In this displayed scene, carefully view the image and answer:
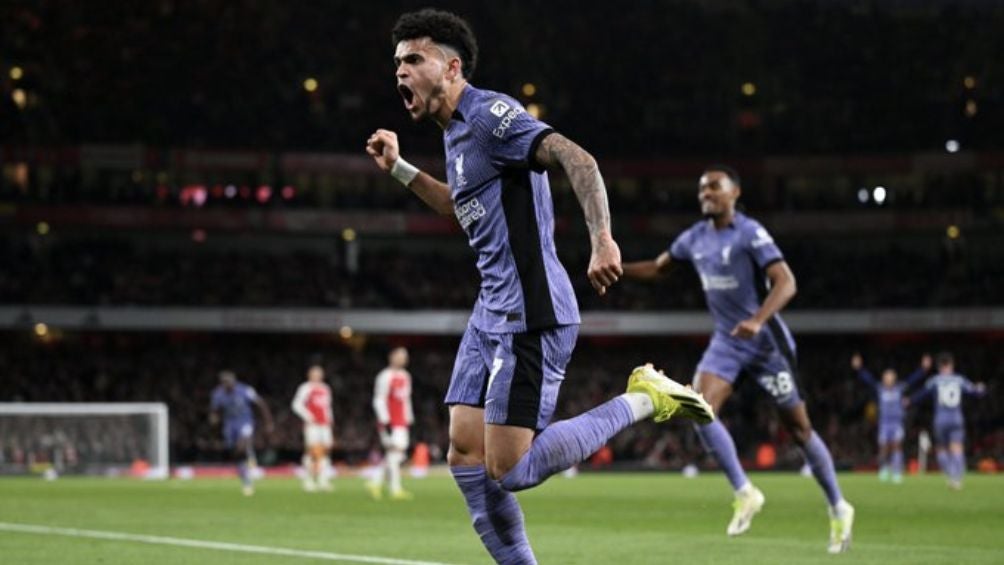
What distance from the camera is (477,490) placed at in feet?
24.4

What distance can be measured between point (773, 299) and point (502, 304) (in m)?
5.45

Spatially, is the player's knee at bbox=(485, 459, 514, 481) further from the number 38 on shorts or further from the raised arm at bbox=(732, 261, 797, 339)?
the number 38 on shorts

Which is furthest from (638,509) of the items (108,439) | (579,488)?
(108,439)

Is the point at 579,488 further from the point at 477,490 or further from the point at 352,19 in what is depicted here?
the point at 352,19

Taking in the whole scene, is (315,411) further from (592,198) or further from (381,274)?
(381,274)

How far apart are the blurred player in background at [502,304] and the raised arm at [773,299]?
4.28 meters

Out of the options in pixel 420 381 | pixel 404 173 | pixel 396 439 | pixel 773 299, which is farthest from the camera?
pixel 420 381

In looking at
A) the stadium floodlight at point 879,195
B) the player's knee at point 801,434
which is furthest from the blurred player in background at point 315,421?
the stadium floodlight at point 879,195

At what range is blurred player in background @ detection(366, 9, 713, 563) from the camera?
718cm

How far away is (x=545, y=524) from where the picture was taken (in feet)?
54.0

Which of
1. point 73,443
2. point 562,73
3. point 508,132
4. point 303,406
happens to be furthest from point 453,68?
point 562,73

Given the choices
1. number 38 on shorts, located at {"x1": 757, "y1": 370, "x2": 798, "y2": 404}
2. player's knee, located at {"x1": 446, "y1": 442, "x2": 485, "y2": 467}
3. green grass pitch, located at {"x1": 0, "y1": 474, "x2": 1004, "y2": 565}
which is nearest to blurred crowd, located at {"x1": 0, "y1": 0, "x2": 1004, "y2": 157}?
green grass pitch, located at {"x1": 0, "y1": 474, "x2": 1004, "y2": 565}

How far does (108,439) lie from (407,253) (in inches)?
1022

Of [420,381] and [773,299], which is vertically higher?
[773,299]
